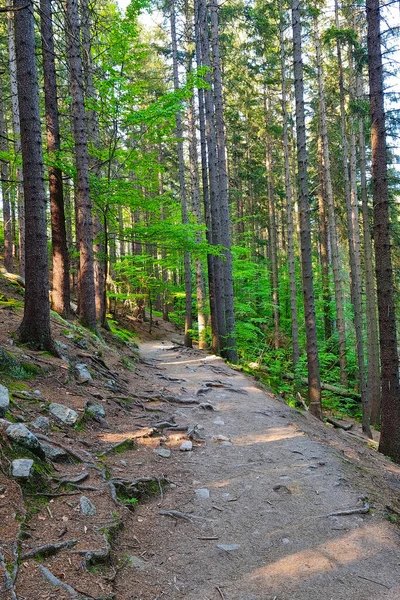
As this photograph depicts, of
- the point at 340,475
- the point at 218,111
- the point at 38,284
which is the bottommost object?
the point at 340,475

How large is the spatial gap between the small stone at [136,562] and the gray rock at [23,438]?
1.31 m

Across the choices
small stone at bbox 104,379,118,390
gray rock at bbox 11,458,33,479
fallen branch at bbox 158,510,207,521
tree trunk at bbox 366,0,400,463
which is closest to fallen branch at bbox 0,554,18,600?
gray rock at bbox 11,458,33,479

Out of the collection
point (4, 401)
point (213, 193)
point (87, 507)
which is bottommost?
point (87, 507)

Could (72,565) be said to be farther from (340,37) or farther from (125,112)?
(340,37)

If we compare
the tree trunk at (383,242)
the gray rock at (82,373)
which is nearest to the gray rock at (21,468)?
the gray rock at (82,373)

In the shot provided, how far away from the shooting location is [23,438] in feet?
12.1

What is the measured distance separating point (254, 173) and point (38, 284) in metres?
18.2

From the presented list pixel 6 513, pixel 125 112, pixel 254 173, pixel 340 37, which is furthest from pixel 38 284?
pixel 254 173

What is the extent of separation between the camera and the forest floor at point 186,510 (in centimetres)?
289

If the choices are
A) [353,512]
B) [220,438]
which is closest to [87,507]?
[353,512]

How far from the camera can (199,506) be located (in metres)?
4.20

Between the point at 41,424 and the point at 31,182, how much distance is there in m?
3.81

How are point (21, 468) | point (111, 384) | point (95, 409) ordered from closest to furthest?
point (21, 468) → point (95, 409) → point (111, 384)

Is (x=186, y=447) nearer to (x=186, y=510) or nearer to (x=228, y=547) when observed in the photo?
(x=186, y=510)
